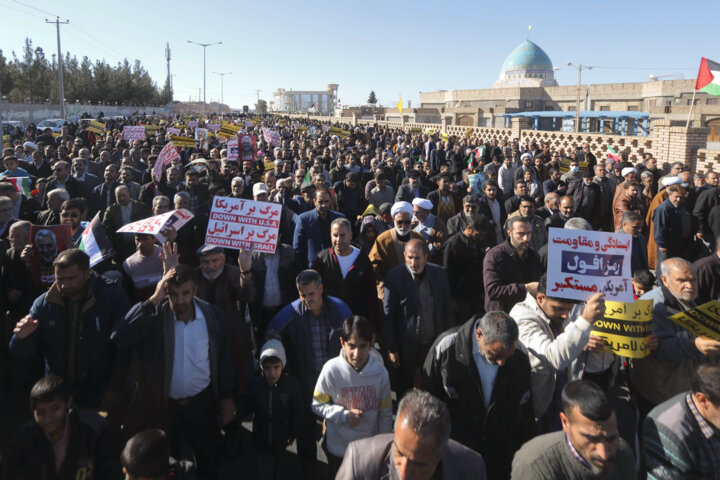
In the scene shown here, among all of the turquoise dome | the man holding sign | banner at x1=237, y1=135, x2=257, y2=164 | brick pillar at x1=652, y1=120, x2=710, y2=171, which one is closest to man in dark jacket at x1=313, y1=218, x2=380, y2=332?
the man holding sign

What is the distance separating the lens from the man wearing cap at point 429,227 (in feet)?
18.0

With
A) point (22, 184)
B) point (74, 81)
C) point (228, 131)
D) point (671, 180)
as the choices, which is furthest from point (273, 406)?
point (74, 81)

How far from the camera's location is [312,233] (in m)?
5.47

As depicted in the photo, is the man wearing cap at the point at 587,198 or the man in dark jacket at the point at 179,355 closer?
the man in dark jacket at the point at 179,355

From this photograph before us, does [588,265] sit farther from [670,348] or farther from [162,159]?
[162,159]

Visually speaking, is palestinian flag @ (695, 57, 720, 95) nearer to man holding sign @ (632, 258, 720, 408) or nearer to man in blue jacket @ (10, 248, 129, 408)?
man holding sign @ (632, 258, 720, 408)

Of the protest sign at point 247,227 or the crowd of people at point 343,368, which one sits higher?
the protest sign at point 247,227

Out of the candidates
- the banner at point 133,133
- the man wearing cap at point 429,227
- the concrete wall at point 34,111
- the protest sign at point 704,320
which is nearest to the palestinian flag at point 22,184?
the man wearing cap at point 429,227

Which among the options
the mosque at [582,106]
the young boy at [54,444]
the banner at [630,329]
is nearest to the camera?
the young boy at [54,444]

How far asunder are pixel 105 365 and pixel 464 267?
131 inches

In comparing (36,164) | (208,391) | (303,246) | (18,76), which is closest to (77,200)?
(303,246)

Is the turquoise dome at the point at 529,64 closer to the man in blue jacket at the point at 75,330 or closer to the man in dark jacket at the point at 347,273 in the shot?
the man in dark jacket at the point at 347,273

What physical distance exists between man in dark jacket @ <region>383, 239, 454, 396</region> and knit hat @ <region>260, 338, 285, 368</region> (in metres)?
0.97

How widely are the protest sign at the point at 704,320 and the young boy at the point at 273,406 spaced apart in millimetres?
2384
